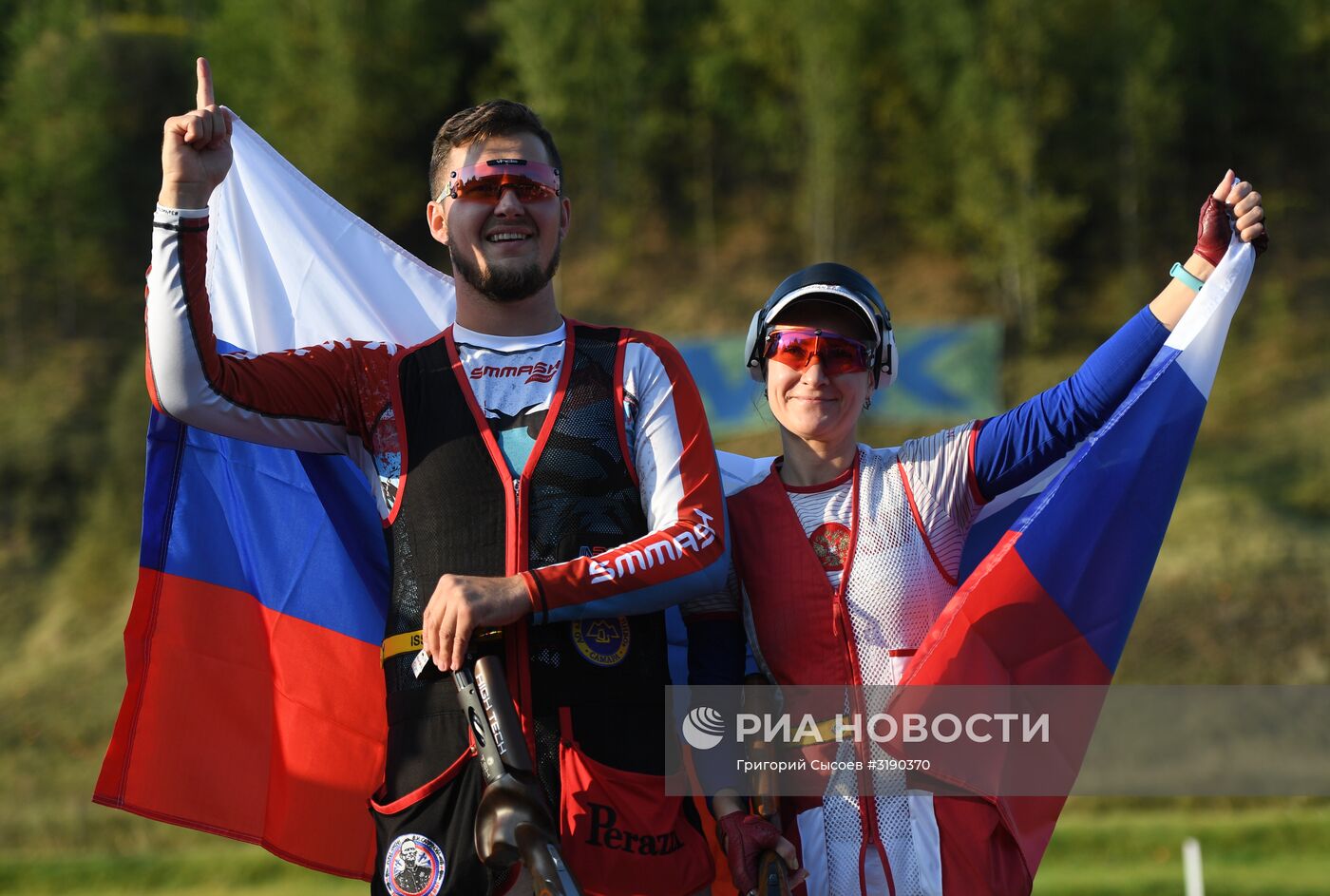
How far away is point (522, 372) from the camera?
3662mm

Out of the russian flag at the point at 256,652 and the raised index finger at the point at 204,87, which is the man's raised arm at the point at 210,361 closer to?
the raised index finger at the point at 204,87

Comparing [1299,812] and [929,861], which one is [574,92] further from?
[929,861]

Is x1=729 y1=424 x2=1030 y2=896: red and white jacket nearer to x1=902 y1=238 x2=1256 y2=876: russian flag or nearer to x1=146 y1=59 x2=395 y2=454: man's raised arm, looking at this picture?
x1=902 y1=238 x2=1256 y2=876: russian flag

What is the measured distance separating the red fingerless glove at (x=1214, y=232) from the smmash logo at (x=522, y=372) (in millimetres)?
1725

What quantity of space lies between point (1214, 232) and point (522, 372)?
186cm

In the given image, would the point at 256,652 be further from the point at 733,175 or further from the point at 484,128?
the point at 733,175

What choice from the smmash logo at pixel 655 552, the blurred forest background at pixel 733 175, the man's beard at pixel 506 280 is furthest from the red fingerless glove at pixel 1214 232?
the blurred forest background at pixel 733 175

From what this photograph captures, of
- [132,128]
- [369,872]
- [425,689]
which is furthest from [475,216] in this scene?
[132,128]

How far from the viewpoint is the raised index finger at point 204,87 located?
359 centimetres

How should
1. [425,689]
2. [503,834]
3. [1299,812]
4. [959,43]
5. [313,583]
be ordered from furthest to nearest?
1. [959,43]
2. [1299,812]
3. [313,583]
4. [425,689]
5. [503,834]

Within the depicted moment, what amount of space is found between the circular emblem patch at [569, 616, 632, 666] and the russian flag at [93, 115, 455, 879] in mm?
1066

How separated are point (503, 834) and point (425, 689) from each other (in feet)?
1.58

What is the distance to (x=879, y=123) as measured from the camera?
3644cm

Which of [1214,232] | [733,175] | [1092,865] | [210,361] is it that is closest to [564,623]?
[210,361]
